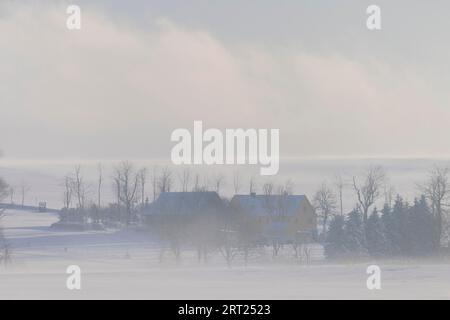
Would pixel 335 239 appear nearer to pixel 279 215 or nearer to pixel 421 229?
pixel 421 229

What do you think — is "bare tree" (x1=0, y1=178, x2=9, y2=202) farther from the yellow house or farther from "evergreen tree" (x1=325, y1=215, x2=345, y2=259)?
"evergreen tree" (x1=325, y1=215, x2=345, y2=259)

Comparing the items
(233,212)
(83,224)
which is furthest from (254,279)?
(83,224)

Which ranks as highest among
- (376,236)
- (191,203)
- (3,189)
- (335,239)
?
(3,189)

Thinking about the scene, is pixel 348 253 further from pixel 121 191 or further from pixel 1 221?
pixel 1 221

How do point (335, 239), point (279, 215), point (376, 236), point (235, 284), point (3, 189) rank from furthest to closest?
1. point (3, 189)
2. point (279, 215)
3. point (335, 239)
4. point (376, 236)
5. point (235, 284)

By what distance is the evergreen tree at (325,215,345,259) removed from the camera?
43.0m

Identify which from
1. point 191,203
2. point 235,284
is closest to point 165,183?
point 191,203

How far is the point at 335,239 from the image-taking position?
1754 inches

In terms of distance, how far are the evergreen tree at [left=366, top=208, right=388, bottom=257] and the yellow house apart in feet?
15.2

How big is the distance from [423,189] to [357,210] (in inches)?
193

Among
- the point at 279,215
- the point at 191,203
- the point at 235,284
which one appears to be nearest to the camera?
the point at 235,284

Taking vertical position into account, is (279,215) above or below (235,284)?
above

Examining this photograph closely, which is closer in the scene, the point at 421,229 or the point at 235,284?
the point at 235,284

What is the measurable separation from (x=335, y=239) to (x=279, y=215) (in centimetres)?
632
